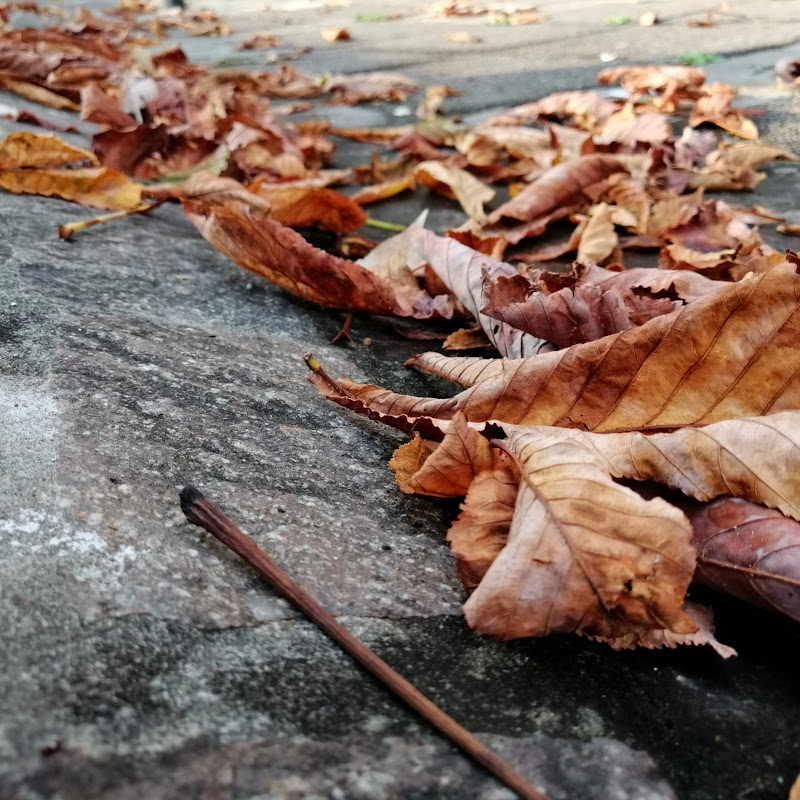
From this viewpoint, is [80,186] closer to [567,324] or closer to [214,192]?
[214,192]

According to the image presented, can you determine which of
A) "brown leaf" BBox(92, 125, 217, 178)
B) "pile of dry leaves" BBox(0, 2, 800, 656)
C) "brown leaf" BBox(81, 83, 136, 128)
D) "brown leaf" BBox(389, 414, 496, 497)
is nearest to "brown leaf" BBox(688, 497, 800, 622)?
"pile of dry leaves" BBox(0, 2, 800, 656)

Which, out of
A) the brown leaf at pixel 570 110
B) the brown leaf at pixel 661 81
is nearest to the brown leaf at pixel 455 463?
the brown leaf at pixel 570 110

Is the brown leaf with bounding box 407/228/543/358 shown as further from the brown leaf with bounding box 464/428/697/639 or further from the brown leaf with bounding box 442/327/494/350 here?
the brown leaf with bounding box 464/428/697/639

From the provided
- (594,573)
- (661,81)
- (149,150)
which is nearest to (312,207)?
(149,150)

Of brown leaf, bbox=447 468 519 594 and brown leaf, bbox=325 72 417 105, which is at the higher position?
brown leaf, bbox=325 72 417 105

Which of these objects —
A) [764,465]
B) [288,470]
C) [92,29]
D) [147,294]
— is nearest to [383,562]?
[288,470]

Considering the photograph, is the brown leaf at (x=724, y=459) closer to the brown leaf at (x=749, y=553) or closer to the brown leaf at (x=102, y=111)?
the brown leaf at (x=749, y=553)

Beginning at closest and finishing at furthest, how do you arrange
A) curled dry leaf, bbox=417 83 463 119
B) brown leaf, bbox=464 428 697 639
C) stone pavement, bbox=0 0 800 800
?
1. stone pavement, bbox=0 0 800 800
2. brown leaf, bbox=464 428 697 639
3. curled dry leaf, bbox=417 83 463 119
